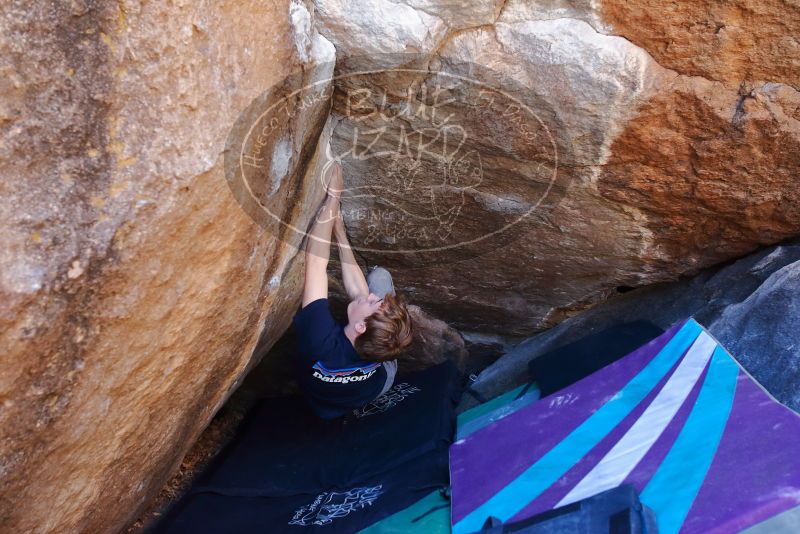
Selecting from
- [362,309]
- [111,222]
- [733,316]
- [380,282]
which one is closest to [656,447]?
[733,316]

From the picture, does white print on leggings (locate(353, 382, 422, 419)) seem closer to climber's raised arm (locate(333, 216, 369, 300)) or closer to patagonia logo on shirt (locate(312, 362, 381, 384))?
patagonia logo on shirt (locate(312, 362, 381, 384))

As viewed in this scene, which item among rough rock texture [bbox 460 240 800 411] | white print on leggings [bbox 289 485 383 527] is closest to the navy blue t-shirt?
white print on leggings [bbox 289 485 383 527]

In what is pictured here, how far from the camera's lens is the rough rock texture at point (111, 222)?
120 cm

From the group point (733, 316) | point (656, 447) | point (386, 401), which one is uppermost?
point (733, 316)

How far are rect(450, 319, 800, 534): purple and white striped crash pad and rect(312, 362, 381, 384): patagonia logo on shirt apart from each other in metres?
0.39

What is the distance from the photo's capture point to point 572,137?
2031mm

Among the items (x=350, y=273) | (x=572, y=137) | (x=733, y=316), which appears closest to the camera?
(x=572, y=137)

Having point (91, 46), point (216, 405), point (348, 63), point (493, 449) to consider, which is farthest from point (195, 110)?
point (493, 449)

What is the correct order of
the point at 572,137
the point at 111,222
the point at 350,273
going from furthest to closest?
1. the point at 350,273
2. the point at 572,137
3. the point at 111,222

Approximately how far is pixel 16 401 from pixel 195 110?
2.07ft

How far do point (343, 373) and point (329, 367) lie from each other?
67 mm

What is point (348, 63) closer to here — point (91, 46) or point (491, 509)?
point (91, 46)

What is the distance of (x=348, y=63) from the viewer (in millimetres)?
1892

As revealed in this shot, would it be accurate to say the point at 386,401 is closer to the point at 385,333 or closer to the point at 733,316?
the point at 385,333
